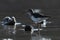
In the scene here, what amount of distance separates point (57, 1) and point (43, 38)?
75.1 inches

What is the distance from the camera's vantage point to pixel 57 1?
3895mm

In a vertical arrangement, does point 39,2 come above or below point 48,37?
Answer: above

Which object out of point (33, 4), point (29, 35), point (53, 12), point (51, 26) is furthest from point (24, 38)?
point (33, 4)

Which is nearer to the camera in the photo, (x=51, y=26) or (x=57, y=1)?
(x=51, y=26)

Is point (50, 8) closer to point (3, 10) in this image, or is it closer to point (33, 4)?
point (33, 4)

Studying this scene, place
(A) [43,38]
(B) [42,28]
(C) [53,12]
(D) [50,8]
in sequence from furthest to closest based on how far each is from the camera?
1. (D) [50,8]
2. (C) [53,12]
3. (B) [42,28]
4. (A) [43,38]

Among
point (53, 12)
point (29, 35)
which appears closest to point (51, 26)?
point (29, 35)

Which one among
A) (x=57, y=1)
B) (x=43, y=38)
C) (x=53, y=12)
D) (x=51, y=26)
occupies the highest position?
(x=57, y=1)

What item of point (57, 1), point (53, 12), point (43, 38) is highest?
point (57, 1)

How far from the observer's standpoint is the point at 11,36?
216 centimetres

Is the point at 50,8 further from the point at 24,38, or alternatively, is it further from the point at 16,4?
the point at 24,38

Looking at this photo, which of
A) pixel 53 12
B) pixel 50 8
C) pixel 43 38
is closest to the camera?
pixel 43 38

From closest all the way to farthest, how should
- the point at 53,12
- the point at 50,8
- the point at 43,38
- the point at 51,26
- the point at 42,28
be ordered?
the point at 43,38 < the point at 42,28 < the point at 51,26 < the point at 53,12 < the point at 50,8

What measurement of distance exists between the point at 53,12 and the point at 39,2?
0.40 meters
